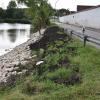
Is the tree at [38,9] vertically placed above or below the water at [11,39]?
above

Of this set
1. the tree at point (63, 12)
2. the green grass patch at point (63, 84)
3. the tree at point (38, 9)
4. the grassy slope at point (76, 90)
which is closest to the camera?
the grassy slope at point (76, 90)

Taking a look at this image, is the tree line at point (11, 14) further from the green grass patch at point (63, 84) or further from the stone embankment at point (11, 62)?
the green grass patch at point (63, 84)

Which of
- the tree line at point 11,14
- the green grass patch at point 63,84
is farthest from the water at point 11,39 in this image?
the tree line at point 11,14

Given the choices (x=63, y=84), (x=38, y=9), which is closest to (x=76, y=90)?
(x=63, y=84)

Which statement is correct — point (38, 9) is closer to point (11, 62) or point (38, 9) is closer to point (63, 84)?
point (11, 62)

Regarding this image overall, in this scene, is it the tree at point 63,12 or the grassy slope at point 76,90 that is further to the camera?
the tree at point 63,12

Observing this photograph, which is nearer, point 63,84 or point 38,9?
point 63,84

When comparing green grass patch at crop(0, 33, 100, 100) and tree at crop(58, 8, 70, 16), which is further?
tree at crop(58, 8, 70, 16)

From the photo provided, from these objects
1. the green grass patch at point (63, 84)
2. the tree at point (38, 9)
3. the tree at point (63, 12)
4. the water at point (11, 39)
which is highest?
the tree at point (38, 9)

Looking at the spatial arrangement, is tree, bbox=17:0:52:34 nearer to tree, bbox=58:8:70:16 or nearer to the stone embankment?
the stone embankment

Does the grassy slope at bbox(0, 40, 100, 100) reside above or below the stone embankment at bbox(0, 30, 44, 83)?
above

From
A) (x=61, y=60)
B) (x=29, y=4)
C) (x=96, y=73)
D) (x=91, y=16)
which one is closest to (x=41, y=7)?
(x=29, y=4)

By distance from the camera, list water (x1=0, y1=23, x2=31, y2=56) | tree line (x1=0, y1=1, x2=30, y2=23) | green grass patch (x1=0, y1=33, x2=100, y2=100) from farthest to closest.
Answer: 1. tree line (x1=0, y1=1, x2=30, y2=23)
2. water (x1=0, y1=23, x2=31, y2=56)
3. green grass patch (x1=0, y1=33, x2=100, y2=100)

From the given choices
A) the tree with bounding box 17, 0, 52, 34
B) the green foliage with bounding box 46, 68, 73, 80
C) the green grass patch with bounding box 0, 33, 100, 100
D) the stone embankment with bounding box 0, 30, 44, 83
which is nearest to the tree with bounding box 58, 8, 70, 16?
the tree with bounding box 17, 0, 52, 34
